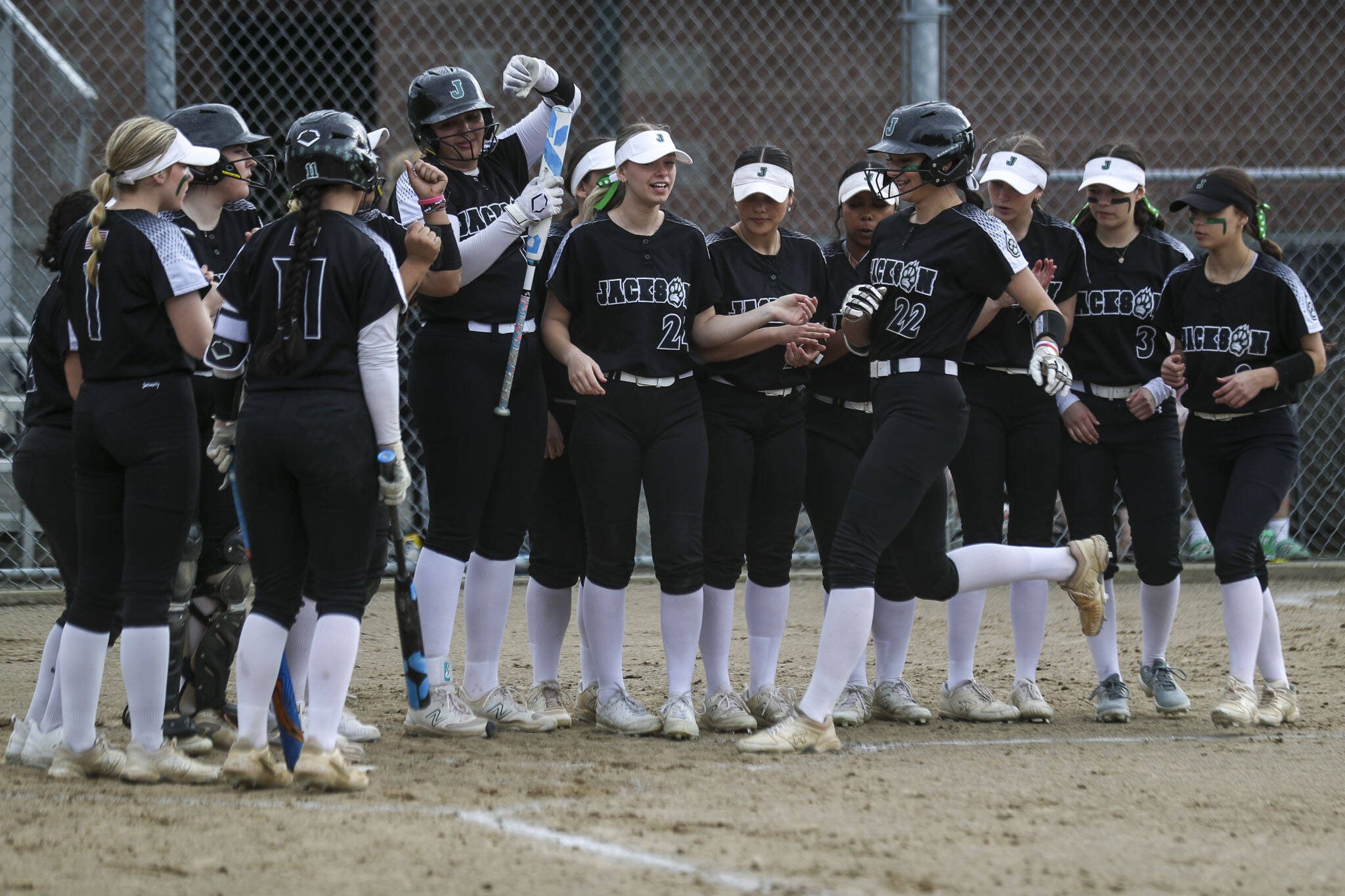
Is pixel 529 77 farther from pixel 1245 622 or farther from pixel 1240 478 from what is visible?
pixel 1245 622

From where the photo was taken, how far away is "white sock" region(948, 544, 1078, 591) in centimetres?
500

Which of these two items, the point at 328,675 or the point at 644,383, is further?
the point at 644,383

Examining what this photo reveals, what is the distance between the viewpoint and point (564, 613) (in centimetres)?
545

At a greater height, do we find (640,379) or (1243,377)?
(1243,377)

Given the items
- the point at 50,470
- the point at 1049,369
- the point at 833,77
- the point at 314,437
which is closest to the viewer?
the point at 314,437

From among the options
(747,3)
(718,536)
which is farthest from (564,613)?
(747,3)

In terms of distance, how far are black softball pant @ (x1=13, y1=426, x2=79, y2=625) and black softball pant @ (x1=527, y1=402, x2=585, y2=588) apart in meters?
1.49

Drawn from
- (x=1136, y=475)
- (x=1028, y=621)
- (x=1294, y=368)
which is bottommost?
(x=1028, y=621)

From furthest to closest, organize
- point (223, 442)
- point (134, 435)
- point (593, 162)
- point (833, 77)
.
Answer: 1. point (833, 77)
2. point (593, 162)
3. point (223, 442)
4. point (134, 435)

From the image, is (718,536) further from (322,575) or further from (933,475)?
(322,575)

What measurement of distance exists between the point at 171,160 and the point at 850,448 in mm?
2401

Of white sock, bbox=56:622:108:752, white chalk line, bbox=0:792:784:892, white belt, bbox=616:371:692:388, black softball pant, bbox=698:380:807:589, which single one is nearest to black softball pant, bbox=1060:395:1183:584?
black softball pant, bbox=698:380:807:589

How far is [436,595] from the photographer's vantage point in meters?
5.05

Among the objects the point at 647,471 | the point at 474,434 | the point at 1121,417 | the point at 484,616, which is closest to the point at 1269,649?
the point at 1121,417
